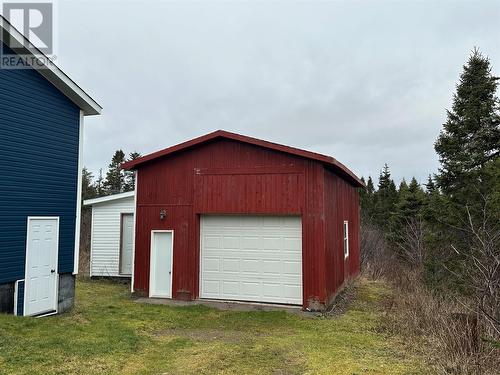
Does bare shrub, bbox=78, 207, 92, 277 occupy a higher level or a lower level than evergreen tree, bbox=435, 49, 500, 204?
lower

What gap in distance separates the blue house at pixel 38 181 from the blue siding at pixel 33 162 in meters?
0.02

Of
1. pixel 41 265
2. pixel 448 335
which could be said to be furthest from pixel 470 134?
pixel 41 265

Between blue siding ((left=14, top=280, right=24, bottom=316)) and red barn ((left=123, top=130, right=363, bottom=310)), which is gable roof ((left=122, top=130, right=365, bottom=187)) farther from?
blue siding ((left=14, top=280, right=24, bottom=316))

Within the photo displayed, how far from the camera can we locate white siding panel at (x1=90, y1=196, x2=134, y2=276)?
14.3 meters

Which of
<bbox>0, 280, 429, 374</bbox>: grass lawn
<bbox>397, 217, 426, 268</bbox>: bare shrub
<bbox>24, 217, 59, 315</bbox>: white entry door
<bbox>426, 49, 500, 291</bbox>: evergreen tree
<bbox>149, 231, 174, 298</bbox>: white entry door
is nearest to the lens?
<bbox>0, 280, 429, 374</bbox>: grass lawn

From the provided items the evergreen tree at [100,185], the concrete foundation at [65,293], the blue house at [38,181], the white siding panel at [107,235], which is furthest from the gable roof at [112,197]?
the evergreen tree at [100,185]

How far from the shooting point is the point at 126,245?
47.0 ft

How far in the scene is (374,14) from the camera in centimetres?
1116

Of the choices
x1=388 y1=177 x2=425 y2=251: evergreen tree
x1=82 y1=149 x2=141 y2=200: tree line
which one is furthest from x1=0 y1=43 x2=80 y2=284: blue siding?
x1=82 y1=149 x2=141 y2=200: tree line

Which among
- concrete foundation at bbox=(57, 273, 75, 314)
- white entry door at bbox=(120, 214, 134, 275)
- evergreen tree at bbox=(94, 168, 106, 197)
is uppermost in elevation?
evergreen tree at bbox=(94, 168, 106, 197)

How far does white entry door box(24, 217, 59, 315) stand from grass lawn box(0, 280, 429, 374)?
0.46 meters

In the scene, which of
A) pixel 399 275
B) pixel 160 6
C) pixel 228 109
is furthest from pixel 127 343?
pixel 228 109

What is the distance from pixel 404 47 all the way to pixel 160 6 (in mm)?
8197

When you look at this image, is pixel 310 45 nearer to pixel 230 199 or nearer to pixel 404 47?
pixel 404 47
